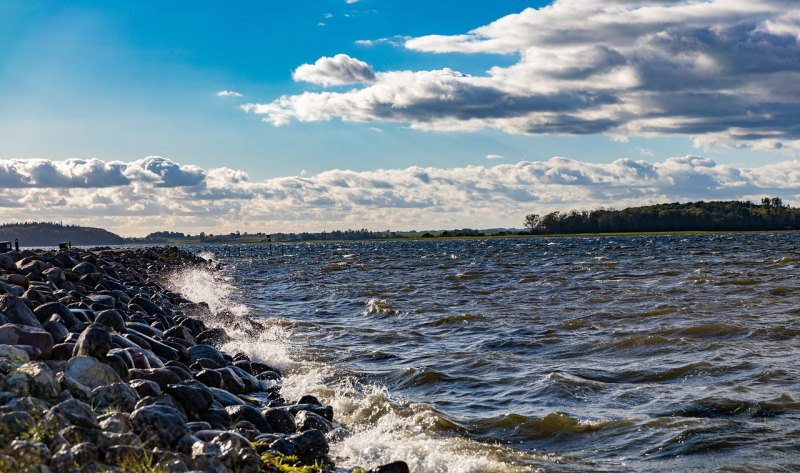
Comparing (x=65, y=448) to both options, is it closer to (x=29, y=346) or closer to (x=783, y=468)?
(x=29, y=346)

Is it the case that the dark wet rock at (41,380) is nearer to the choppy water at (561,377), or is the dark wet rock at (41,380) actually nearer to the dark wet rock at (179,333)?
the choppy water at (561,377)

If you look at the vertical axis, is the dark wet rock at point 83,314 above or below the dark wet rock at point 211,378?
above

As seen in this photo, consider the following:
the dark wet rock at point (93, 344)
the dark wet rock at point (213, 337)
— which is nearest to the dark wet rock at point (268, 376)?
the dark wet rock at point (213, 337)

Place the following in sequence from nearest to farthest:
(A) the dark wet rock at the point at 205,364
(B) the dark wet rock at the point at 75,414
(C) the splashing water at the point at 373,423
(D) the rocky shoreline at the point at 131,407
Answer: (D) the rocky shoreline at the point at 131,407, (B) the dark wet rock at the point at 75,414, (C) the splashing water at the point at 373,423, (A) the dark wet rock at the point at 205,364

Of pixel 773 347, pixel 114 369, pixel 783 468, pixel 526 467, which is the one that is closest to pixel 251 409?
pixel 114 369

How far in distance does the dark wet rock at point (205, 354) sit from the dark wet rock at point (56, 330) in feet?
6.54

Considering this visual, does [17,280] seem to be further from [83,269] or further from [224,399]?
[224,399]

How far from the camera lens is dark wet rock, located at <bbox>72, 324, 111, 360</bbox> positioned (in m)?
8.59

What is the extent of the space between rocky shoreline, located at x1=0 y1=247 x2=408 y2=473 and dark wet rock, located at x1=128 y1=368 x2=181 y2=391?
0.02 meters

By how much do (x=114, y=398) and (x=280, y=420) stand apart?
2.00 metres

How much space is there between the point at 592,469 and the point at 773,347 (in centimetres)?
783

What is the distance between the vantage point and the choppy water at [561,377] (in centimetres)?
845

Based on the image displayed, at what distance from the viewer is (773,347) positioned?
14.1 m

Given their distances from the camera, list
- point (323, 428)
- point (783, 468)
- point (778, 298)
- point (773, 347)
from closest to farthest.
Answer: point (783, 468) < point (323, 428) < point (773, 347) < point (778, 298)
